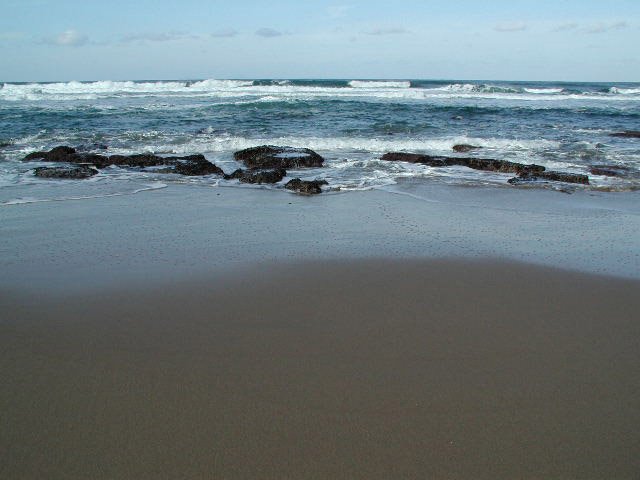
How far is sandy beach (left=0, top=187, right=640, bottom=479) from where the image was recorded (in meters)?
2.34

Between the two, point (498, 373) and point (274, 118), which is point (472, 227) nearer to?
point (498, 373)

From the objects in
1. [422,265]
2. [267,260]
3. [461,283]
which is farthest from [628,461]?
[267,260]

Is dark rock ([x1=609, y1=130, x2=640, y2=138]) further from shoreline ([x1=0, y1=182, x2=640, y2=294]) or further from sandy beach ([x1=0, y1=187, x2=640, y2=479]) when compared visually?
sandy beach ([x1=0, y1=187, x2=640, y2=479])

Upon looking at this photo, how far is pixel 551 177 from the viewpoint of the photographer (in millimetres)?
9062

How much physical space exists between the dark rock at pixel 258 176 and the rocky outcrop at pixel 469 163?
3252mm

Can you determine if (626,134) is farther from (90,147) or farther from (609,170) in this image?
(90,147)

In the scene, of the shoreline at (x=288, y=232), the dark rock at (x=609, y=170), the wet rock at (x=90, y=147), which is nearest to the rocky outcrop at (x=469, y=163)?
the dark rock at (x=609, y=170)

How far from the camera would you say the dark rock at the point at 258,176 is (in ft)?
28.5

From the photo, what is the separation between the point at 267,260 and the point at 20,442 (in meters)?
2.80

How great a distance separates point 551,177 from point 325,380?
7743 millimetres

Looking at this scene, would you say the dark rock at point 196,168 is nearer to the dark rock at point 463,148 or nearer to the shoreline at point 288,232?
the shoreline at point 288,232

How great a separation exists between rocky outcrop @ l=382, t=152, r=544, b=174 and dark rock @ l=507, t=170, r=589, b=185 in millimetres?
405

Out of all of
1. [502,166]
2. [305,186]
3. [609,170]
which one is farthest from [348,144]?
[609,170]

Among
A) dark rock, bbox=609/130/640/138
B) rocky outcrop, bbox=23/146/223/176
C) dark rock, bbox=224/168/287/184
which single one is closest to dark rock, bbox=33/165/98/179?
rocky outcrop, bbox=23/146/223/176
